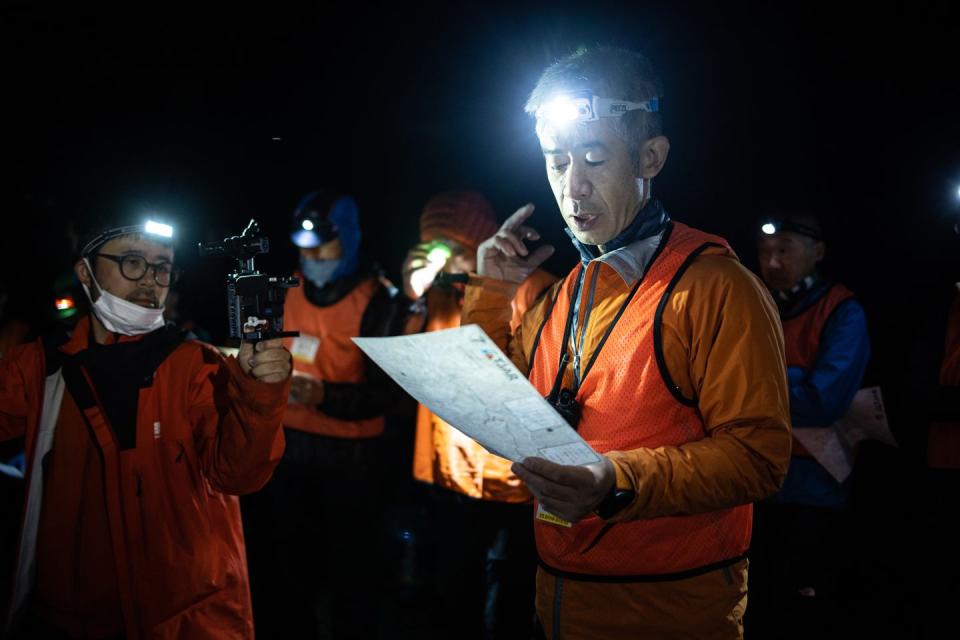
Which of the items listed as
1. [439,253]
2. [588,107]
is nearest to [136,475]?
[588,107]

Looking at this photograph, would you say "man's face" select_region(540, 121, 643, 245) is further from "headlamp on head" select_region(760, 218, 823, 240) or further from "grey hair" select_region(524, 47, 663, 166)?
"headlamp on head" select_region(760, 218, 823, 240)

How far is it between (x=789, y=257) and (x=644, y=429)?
2875 millimetres

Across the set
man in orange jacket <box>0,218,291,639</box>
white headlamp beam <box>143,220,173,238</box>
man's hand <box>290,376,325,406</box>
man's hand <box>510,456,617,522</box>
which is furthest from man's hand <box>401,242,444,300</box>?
man's hand <box>510,456,617,522</box>

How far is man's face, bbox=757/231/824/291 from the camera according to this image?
3.86 metres

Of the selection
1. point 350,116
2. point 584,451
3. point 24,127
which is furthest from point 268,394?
point 24,127

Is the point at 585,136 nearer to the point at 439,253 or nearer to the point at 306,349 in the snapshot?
the point at 439,253

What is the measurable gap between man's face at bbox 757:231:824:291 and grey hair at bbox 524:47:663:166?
2.47 meters

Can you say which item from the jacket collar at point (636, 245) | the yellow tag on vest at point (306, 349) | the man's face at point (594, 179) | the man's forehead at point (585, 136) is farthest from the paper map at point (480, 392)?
the yellow tag on vest at point (306, 349)

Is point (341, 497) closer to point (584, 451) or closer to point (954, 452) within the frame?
point (584, 451)

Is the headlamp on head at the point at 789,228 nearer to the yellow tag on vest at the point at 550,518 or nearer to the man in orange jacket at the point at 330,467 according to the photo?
the man in orange jacket at the point at 330,467

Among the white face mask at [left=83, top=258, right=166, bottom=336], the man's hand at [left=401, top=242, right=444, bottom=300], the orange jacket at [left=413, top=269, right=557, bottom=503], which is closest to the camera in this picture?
the white face mask at [left=83, top=258, right=166, bottom=336]

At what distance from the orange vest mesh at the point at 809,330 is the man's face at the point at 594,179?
7.90 feet

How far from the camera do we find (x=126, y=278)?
240cm

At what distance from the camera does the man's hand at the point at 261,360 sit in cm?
202
